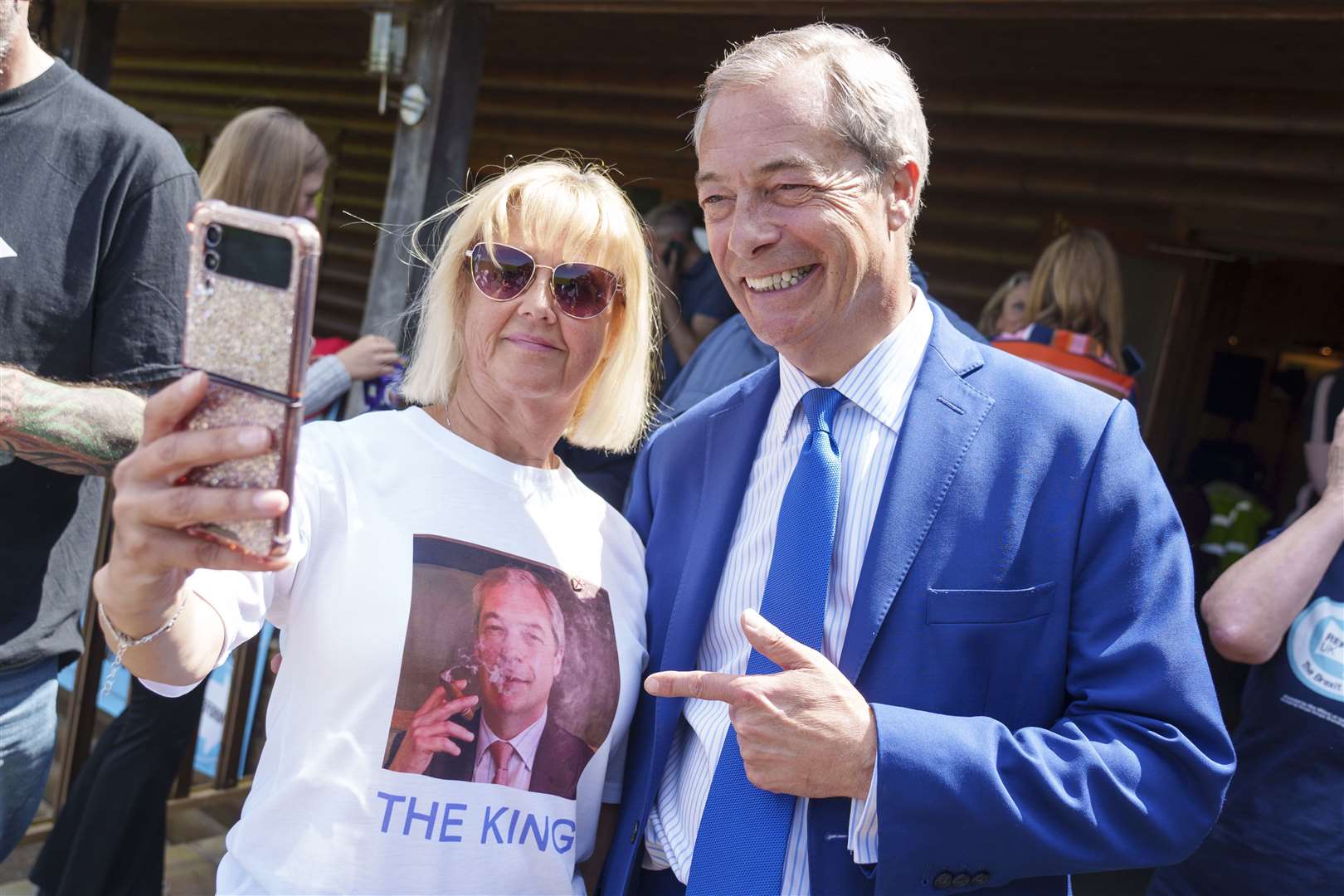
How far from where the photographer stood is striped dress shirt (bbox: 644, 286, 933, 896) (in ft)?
5.83

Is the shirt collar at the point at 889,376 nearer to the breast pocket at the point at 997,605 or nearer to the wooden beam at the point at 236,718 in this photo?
the breast pocket at the point at 997,605

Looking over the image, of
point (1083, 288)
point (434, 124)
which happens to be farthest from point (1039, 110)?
point (434, 124)

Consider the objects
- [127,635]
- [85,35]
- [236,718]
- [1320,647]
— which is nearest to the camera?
[127,635]

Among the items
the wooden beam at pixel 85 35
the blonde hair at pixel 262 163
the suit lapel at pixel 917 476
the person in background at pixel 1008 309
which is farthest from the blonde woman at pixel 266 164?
the wooden beam at pixel 85 35

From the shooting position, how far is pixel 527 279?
77.9 inches

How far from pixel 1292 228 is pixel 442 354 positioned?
4.55 m

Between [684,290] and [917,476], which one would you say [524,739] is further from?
[684,290]

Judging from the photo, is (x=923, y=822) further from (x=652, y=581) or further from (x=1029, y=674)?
(x=652, y=581)

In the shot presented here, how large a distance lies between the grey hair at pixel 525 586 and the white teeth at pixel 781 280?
0.62 meters

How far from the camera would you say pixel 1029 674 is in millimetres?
1676

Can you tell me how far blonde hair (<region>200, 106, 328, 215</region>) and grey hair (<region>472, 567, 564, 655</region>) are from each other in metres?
2.12

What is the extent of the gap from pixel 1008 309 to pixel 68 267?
356 cm

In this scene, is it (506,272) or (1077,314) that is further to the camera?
(1077,314)

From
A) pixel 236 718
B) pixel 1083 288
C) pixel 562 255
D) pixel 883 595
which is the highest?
pixel 1083 288
